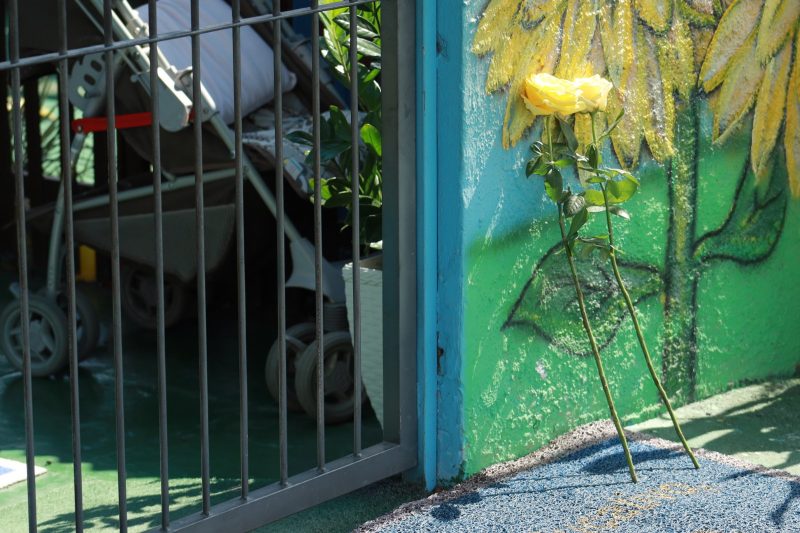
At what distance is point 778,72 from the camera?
5.47 meters

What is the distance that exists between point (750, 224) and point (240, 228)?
9.14 feet

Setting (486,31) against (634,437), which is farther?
(634,437)

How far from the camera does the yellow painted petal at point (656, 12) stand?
475 centimetres

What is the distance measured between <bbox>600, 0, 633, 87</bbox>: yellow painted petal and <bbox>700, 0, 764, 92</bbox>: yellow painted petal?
1.73 ft

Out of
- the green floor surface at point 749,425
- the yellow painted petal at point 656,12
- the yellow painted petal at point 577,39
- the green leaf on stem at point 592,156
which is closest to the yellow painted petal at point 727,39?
the yellow painted petal at point 656,12

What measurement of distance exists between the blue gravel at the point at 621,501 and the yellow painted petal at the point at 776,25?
6.31 ft

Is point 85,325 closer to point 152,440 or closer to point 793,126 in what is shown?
point 152,440

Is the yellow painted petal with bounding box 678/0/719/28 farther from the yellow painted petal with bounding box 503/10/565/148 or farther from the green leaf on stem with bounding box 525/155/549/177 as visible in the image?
the green leaf on stem with bounding box 525/155/549/177

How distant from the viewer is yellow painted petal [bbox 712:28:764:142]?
17.1ft

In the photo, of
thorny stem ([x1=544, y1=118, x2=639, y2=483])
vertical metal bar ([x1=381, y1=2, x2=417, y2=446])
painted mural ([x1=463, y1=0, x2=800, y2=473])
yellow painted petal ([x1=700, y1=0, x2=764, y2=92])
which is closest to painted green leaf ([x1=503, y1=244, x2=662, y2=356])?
painted mural ([x1=463, y1=0, x2=800, y2=473])

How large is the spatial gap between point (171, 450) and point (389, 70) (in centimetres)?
181

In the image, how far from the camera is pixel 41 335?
228 inches

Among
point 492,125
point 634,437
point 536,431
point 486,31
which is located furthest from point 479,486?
point 486,31

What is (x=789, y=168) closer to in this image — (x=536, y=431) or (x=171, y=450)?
(x=536, y=431)
